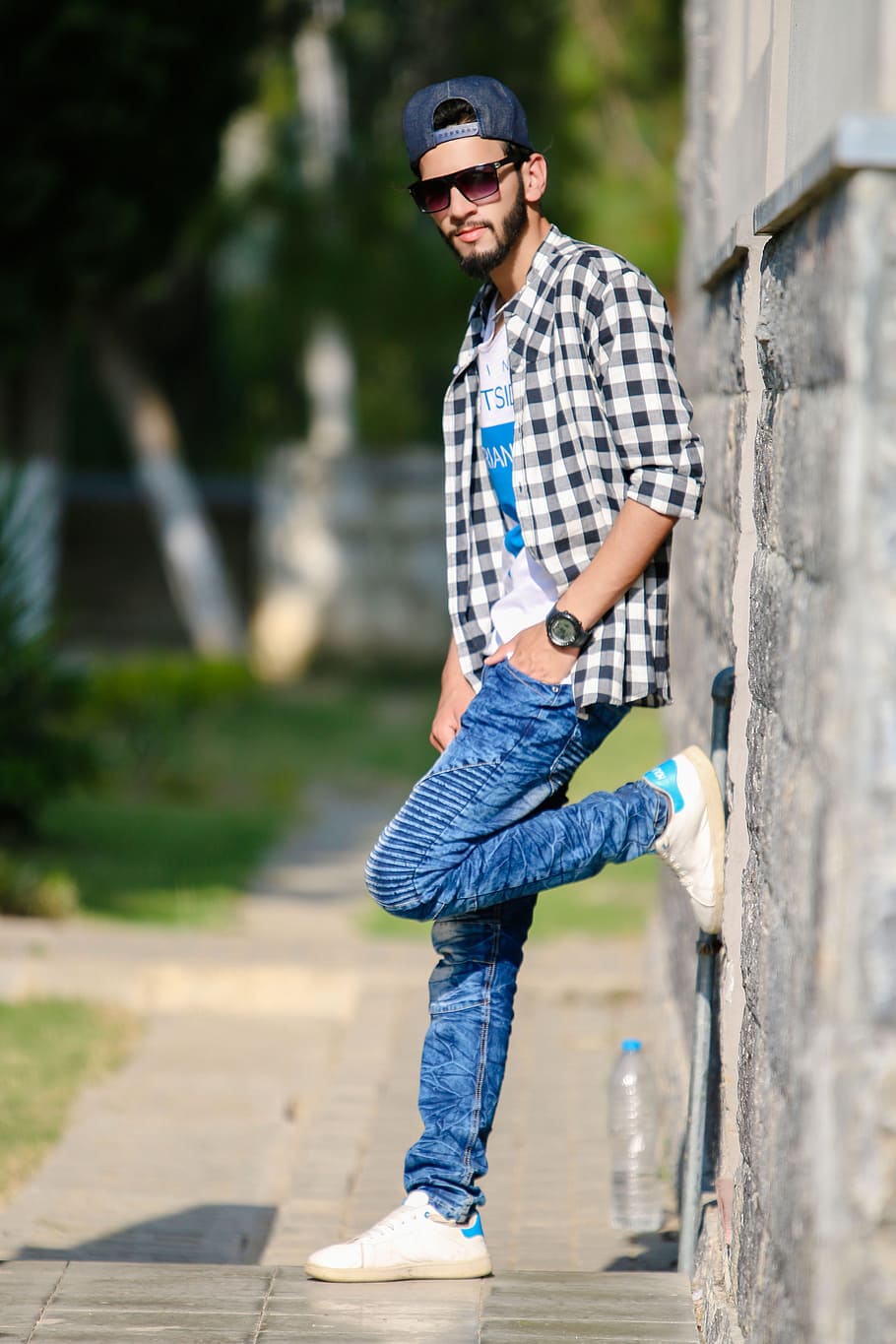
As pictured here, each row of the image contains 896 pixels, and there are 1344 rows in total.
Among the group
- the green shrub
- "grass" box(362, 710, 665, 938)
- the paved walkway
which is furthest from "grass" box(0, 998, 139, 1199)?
the green shrub

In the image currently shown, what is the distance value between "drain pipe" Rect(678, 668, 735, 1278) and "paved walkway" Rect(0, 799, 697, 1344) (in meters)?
0.12

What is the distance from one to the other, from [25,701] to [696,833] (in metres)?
6.29

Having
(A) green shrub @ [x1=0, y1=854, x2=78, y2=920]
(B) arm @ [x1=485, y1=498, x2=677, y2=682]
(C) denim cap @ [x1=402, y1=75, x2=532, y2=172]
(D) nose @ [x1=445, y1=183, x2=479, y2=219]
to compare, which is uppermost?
(C) denim cap @ [x1=402, y1=75, x2=532, y2=172]

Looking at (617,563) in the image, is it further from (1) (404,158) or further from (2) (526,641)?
(1) (404,158)

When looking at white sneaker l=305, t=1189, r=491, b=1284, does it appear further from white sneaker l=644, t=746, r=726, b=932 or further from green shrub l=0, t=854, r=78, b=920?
green shrub l=0, t=854, r=78, b=920

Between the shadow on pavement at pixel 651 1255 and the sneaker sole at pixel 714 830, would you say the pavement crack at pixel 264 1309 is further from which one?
the sneaker sole at pixel 714 830

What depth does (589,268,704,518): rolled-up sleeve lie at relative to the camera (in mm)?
3252

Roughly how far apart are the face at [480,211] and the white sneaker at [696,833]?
1038 millimetres

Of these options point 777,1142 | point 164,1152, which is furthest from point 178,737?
point 777,1142

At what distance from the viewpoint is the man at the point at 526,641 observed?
327 cm

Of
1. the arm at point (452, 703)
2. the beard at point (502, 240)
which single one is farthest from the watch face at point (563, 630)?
the beard at point (502, 240)

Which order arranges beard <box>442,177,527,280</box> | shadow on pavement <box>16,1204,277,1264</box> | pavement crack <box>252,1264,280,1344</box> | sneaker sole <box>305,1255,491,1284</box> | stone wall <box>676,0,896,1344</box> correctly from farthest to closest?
1. shadow on pavement <box>16,1204,277,1264</box>
2. beard <box>442,177,527,280</box>
3. sneaker sole <box>305,1255,491,1284</box>
4. pavement crack <box>252,1264,280,1344</box>
5. stone wall <box>676,0,896,1344</box>

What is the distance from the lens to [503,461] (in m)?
3.54

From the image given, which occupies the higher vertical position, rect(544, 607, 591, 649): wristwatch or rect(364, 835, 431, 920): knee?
rect(544, 607, 591, 649): wristwatch
